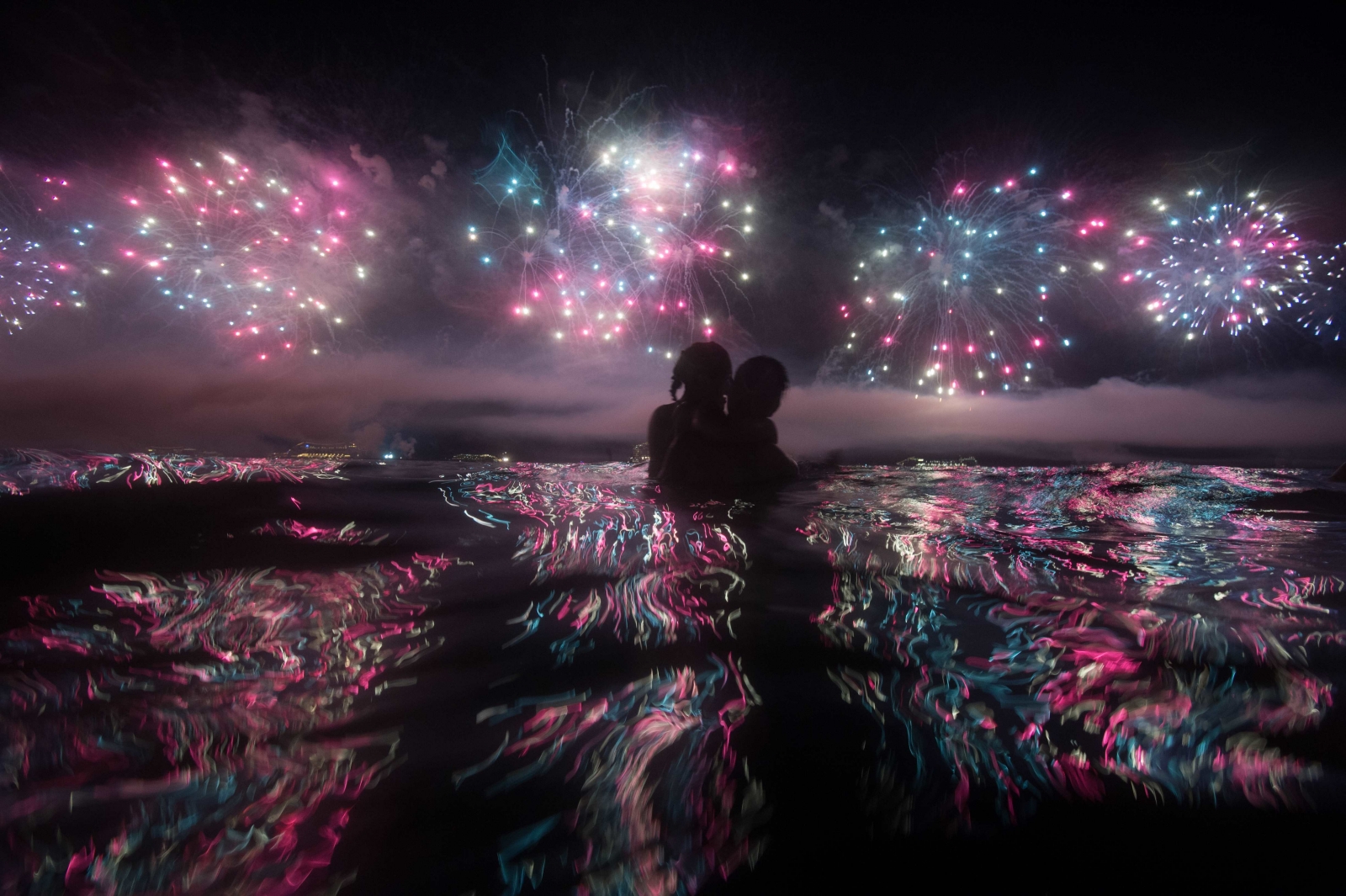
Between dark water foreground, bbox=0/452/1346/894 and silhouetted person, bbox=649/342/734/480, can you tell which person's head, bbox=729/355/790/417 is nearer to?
silhouetted person, bbox=649/342/734/480

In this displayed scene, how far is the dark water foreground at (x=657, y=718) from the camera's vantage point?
75 cm

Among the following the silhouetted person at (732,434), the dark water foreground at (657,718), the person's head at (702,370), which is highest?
the person's head at (702,370)

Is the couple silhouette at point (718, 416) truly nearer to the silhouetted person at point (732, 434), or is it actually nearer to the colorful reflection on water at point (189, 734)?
the silhouetted person at point (732, 434)

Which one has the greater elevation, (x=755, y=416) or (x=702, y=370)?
(x=702, y=370)

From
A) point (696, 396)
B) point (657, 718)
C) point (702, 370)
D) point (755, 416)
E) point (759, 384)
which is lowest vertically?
point (657, 718)

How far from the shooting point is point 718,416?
6039mm

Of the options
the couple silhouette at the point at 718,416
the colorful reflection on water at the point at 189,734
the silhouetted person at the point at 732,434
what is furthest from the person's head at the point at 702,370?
the colorful reflection on water at the point at 189,734

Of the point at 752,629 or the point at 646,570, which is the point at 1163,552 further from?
the point at 646,570

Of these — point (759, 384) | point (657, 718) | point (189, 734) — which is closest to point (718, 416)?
point (759, 384)

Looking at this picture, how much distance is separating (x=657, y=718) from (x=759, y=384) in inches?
201

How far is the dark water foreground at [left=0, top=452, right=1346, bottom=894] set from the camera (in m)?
0.75

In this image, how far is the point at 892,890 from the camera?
718 mm

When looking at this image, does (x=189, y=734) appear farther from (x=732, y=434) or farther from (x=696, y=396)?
(x=732, y=434)

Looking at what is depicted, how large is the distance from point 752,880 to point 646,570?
156cm
